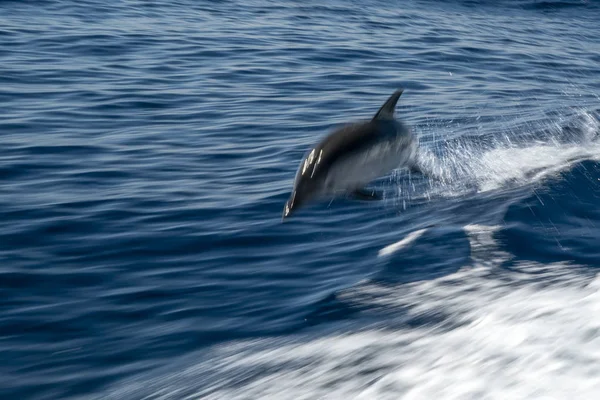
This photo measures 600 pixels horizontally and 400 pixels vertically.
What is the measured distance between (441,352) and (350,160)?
1.38 meters

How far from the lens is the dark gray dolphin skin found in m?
4.36

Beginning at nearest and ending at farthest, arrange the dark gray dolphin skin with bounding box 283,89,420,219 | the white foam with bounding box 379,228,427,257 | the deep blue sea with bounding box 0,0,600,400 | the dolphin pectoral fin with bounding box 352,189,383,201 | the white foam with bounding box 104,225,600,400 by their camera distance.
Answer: the white foam with bounding box 104,225,600,400 < the deep blue sea with bounding box 0,0,600,400 < the dark gray dolphin skin with bounding box 283,89,420,219 < the dolphin pectoral fin with bounding box 352,189,383,201 < the white foam with bounding box 379,228,427,257

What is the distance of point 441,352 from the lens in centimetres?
332

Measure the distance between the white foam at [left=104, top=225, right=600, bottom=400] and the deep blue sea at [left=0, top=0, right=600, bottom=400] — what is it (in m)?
0.01

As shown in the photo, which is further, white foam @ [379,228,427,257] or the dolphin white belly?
white foam @ [379,228,427,257]

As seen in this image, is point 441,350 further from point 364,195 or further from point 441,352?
point 364,195

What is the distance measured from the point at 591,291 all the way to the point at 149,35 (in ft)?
33.7

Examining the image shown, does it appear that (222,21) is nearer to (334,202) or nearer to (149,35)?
(149,35)

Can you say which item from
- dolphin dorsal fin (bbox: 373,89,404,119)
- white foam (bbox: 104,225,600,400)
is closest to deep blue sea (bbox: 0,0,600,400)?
white foam (bbox: 104,225,600,400)

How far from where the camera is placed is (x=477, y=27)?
673 inches

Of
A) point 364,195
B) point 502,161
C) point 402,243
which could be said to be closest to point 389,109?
point 364,195

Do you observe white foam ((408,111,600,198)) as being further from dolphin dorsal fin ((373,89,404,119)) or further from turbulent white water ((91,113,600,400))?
dolphin dorsal fin ((373,89,404,119))

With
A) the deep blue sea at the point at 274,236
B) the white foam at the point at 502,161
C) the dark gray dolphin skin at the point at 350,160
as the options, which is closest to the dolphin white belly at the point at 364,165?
the dark gray dolphin skin at the point at 350,160

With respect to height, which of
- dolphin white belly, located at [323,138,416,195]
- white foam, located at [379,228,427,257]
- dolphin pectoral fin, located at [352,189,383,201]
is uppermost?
dolphin white belly, located at [323,138,416,195]
